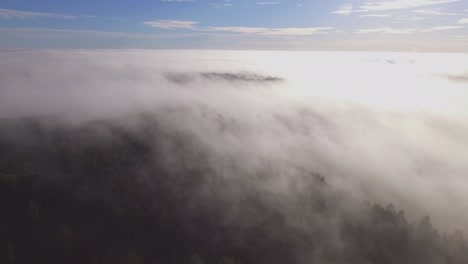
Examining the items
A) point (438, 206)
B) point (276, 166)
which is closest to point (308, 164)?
point (276, 166)

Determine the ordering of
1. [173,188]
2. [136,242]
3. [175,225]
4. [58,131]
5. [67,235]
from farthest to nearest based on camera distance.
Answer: [58,131], [173,188], [175,225], [136,242], [67,235]

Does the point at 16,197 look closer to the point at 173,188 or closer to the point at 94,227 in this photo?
the point at 94,227

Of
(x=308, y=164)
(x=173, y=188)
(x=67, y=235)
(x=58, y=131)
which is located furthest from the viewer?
(x=308, y=164)

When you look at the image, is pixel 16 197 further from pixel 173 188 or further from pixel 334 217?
pixel 334 217

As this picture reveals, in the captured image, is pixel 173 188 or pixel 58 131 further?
pixel 58 131

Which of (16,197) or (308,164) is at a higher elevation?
(16,197)

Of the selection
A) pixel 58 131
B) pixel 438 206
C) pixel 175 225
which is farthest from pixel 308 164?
pixel 58 131

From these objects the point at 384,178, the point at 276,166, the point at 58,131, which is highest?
the point at 58,131
